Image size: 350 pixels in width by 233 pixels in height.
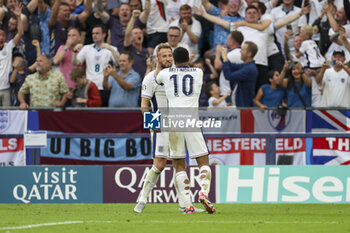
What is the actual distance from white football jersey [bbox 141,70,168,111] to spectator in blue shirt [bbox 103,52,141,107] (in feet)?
18.1

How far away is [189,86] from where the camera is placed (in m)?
9.80

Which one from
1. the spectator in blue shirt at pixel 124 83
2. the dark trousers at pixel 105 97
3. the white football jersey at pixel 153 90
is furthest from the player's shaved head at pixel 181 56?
the dark trousers at pixel 105 97

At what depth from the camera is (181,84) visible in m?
9.77

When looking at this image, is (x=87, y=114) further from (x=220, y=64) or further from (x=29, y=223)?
(x=29, y=223)

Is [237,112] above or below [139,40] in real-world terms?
below

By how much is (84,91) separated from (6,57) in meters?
2.09

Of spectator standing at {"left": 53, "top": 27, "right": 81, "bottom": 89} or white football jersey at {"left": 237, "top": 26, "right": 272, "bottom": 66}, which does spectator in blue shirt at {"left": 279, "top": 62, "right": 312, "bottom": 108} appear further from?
spectator standing at {"left": 53, "top": 27, "right": 81, "bottom": 89}

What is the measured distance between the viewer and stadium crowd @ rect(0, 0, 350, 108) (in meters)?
15.8

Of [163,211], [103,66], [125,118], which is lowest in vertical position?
[163,211]

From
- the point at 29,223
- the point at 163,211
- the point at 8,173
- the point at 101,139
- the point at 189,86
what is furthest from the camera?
the point at 101,139

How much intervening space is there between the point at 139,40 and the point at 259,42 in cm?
268

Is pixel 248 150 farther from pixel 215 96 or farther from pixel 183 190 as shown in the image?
pixel 183 190

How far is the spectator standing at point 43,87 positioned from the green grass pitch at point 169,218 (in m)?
3.84

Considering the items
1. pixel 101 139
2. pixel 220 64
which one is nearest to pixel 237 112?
pixel 220 64
